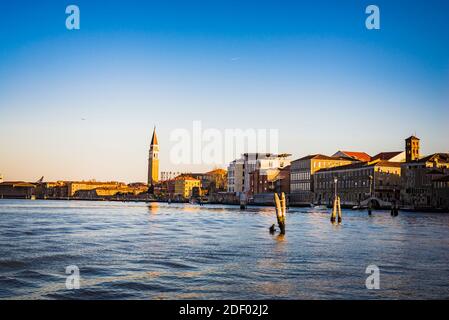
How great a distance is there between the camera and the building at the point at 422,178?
7212 centimetres

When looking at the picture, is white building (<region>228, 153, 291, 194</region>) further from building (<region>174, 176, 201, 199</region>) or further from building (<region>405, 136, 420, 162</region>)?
building (<region>405, 136, 420, 162</region>)

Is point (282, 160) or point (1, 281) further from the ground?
point (282, 160)

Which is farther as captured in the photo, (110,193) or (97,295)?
(110,193)

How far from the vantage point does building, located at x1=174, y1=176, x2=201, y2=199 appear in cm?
15175

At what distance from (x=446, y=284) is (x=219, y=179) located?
479 feet

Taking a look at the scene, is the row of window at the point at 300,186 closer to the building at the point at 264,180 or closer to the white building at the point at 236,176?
the building at the point at 264,180

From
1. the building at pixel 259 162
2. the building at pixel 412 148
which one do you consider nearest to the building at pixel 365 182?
the building at pixel 412 148

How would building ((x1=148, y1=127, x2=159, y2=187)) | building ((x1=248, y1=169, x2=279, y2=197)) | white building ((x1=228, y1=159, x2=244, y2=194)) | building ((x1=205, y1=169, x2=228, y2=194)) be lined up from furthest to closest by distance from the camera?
building ((x1=148, y1=127, x2=159, y2=187))
building ((x1=205, y1=169, x2=228, y2=194))
white building ((x1=228, y1=159, x2=244, y2=194))
building ((x1=248, y1=169, x2=279, y2=197))

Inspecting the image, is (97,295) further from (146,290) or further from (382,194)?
(382,194)

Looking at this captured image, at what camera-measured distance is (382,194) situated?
81.5 meters

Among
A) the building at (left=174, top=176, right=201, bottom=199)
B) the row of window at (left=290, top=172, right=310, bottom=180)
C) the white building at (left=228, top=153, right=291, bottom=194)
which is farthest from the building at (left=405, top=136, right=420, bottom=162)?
the building at (left=174, top=176, right=201, bottom=199)

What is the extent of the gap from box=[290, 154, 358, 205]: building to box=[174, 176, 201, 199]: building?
171 feet

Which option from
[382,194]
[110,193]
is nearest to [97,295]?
[382,194]
